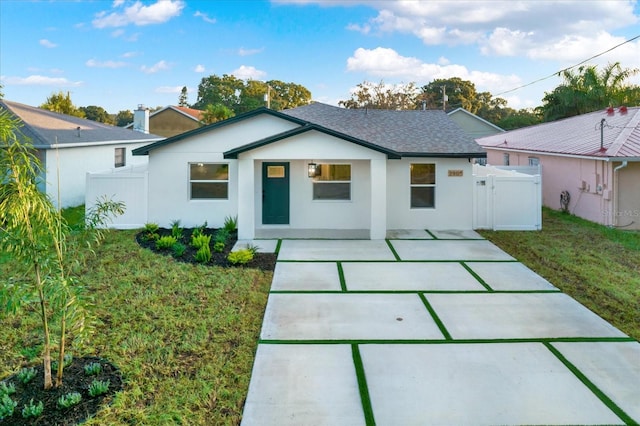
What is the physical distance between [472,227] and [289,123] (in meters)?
6.43

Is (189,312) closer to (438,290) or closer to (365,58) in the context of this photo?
(438,290)

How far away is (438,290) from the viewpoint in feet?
26.9

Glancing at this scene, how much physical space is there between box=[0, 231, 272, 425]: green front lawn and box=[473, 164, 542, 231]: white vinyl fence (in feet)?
25.5

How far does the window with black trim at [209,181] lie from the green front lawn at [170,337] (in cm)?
443

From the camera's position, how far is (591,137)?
16.9m

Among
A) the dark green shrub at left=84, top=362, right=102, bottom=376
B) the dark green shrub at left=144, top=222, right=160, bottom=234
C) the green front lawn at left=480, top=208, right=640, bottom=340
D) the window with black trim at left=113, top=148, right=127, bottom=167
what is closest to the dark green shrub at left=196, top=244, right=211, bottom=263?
the dark green shrub at left=144, top=222, right=160, bottom=234

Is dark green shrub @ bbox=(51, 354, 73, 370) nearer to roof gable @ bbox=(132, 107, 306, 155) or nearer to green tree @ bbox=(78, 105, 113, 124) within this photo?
roof gable @ bbox=(132, 107, 306, 155)

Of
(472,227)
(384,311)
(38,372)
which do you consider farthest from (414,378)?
(472,227)

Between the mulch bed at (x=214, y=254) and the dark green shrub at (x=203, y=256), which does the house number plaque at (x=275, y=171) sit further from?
the dark green shrub at (x=203, y=256)

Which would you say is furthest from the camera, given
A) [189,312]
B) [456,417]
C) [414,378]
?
[189,312]

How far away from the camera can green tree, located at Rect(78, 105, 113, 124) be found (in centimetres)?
6053

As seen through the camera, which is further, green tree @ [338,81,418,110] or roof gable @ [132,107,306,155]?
green tree @ [338,81,418,110]

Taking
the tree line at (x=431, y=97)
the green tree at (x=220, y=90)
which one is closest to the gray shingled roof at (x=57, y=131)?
the tree line at (x=431, y=97)

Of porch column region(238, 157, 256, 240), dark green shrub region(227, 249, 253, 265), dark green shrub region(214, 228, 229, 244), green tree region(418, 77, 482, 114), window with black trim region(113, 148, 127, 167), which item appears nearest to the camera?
dark green shrub region(227, 249, 253, 265)
